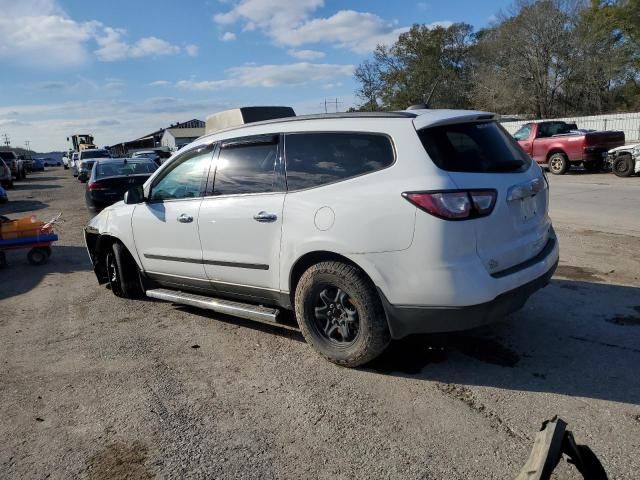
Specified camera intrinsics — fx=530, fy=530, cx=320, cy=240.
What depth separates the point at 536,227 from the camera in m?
3.90

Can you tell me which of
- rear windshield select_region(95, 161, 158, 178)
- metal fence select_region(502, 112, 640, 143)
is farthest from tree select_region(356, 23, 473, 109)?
rear windshield select_region(95, 161, 158, 178)

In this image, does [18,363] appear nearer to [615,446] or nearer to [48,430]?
[48,430]

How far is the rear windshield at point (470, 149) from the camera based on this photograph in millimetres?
3496

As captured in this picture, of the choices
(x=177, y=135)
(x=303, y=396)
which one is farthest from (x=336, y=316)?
(x=177, y=135)

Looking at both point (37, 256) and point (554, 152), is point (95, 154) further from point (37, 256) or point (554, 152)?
point (37, 256)

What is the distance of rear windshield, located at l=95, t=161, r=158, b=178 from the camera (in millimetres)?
12352

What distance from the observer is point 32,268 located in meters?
8.56

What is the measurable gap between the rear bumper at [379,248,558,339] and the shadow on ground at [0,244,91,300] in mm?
5664

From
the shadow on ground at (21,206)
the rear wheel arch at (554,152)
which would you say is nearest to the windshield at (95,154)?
the shadow on ground at (21,206)

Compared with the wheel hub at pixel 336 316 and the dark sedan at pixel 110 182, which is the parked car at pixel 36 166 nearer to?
the dark sedan at pixel 110 182

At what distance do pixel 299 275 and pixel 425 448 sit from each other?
1667 mm

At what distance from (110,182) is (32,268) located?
355 cm

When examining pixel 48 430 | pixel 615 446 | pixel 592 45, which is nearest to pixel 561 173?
pixel 615 446

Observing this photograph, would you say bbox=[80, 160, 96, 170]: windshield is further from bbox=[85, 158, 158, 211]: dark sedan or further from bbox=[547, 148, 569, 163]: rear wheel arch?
bbox=[547, 148, 569, 163]: rear wheel arch
